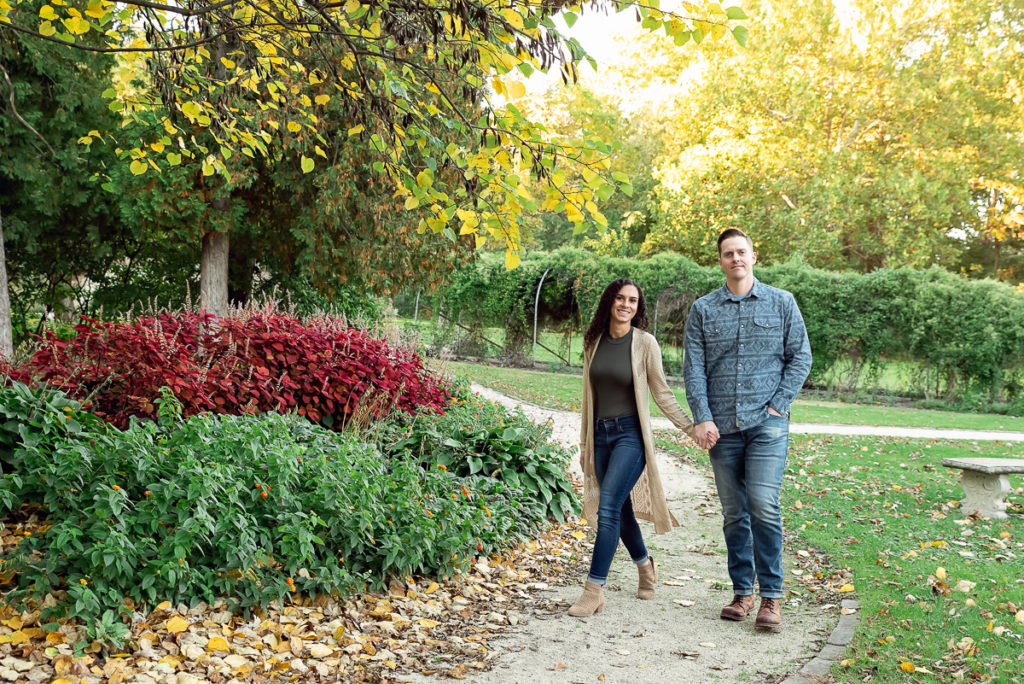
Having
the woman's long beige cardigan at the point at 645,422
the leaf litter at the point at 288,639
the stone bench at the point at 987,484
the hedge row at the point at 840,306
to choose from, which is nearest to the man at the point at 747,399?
the woman's long beige cardigan at the point at 645,422

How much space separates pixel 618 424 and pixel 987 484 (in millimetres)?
4960

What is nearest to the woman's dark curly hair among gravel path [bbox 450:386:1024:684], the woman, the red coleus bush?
the woman

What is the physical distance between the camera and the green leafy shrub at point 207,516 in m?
3.79

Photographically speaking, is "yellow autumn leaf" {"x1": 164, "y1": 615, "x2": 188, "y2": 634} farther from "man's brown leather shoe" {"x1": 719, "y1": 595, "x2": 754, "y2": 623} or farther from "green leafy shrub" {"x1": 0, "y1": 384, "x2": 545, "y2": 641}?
"man's brown leather shoe" {"x1": 719, "y1": 595, "x2": 754, "y2": 623}

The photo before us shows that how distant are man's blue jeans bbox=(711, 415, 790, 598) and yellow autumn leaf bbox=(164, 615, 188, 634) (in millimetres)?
2725

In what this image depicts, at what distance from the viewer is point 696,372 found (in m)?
4.50

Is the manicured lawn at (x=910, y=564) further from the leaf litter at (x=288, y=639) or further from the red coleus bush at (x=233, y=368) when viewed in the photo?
the red coleus bush at (x=233, y=368)

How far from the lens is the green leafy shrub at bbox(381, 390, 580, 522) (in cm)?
632

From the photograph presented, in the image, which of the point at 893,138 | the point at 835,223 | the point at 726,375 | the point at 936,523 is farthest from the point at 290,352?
the point at 893,138

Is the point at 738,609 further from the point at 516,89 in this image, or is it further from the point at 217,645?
the point at 516,89

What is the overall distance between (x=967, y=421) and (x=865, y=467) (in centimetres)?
827

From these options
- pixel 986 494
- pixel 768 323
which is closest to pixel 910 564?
pixel 986 494

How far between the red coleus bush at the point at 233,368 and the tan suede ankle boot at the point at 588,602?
2527 mm

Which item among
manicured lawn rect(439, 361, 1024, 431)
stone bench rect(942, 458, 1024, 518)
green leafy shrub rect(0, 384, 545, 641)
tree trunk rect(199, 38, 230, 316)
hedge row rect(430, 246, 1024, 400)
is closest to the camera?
green leafy shrub rect(0, 384, 545, 641)
